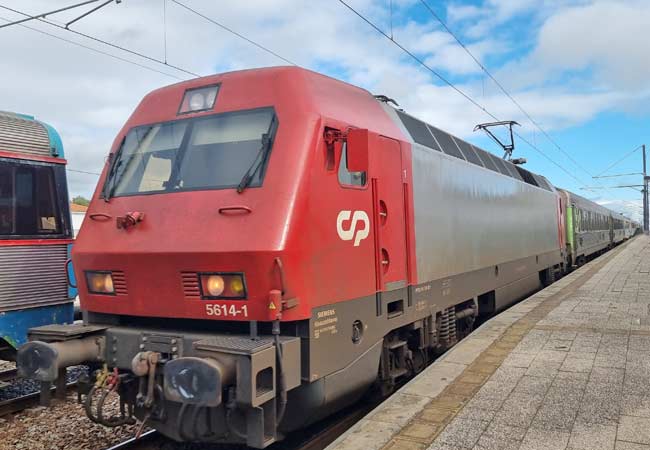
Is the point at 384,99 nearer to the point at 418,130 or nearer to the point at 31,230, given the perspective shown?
the point at 418,130

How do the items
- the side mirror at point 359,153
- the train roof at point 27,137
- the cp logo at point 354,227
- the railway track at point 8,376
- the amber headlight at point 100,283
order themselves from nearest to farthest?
the side mirror at point 359,153 → the cp logo at point 354,227 → the amber headlight at point 100,283 → the train roof at point 27,137 → the railway track at point 8,376

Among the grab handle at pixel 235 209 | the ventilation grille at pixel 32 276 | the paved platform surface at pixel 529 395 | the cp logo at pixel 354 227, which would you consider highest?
the grab handle at pixel 235 209

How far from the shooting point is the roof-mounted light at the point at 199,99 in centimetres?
487

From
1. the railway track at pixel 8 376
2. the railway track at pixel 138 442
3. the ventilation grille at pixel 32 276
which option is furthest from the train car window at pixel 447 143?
the railway track at pixel 8 376

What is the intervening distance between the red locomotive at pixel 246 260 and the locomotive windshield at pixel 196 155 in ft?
0.04

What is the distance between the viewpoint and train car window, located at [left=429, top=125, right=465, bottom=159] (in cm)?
743

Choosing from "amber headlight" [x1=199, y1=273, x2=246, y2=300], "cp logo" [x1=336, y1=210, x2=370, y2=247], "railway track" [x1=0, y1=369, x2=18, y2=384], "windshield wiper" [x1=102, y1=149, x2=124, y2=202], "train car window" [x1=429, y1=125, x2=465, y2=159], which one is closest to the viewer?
"amber headlight" [x1=199, y1=273, x2=246, y2=300]

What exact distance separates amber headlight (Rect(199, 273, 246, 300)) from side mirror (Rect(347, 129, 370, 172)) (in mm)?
1208

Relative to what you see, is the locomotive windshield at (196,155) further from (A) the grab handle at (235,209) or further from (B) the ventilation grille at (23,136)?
(B) the ventilation grille at (23,136)

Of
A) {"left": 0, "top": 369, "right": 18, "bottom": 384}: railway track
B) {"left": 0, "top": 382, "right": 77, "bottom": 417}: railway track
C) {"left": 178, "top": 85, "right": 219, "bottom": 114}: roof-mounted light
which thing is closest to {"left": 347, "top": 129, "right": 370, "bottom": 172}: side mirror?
{"left": 178, "top": 85, "right": 219, "bottom": 114}: roof-mounted light

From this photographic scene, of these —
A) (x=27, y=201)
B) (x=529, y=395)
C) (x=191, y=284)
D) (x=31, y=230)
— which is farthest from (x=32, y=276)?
(x=529, y=395)

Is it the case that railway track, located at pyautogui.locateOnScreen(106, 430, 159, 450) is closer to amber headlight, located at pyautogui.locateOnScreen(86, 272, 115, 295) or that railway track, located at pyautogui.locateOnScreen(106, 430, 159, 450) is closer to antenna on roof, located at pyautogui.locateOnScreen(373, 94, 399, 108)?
amber headlight, located at pyautogui.locateOnScreen(86, 272, 115, 295)

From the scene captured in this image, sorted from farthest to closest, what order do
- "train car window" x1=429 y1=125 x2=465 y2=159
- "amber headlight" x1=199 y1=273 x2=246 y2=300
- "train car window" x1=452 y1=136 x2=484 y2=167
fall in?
"train car window" x1=452 y1=136 x2=484 y2=167 < "train car window" x1=429 y1=125 x2=465 y2=159 < "amber headlight" x1=199 y1=273 x2=246 y2=300

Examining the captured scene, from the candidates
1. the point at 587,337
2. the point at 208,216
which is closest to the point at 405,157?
the point at 208,216
